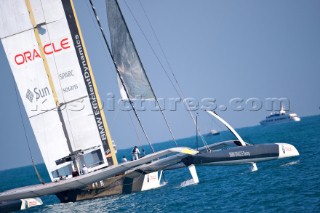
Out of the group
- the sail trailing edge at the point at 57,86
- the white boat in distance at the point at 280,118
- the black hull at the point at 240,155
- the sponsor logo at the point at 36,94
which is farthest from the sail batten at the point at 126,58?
the white boat in distance at the point at 280,118

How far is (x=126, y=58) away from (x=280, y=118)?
160 m

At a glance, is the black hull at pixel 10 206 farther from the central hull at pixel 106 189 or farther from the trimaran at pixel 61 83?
the central hull at pixel 106 189

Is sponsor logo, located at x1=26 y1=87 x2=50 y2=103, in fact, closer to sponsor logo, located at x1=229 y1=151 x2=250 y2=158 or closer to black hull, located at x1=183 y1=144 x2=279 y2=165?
black hull, located at x1=183 y1=144 x2=279 y2=165

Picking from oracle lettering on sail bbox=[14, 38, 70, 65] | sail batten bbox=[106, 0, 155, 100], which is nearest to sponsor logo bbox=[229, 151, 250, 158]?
sail batten bbox=[106, 0, 155, 100]

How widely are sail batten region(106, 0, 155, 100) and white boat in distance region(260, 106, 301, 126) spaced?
15123 centimetres

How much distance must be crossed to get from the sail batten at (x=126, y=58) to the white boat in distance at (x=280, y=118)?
496ft

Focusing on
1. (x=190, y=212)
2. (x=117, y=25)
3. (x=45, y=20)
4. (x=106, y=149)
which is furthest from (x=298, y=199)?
(x=45, y=20)

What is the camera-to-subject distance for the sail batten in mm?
28844

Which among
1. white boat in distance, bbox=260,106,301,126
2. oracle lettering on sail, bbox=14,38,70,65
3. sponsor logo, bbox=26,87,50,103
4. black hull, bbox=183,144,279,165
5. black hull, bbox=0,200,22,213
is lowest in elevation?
white boat in distance, bbox=260,106,301,126

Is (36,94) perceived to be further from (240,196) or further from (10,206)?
(240,196)

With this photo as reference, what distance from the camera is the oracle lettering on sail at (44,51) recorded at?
2855 centimetres

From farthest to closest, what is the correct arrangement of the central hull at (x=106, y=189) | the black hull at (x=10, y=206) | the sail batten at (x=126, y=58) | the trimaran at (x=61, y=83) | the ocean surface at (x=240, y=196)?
the black hull at (x=10, y=206) < the sail batten at (x=126, y=58) < the trimaran at (x=61, y=83) < the central hull at (x=106, y=189) < the ocean surface at (x=240, y=196)

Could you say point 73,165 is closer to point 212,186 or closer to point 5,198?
point 5,198

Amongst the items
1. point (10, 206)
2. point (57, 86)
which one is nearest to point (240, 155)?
point (57, 86)
